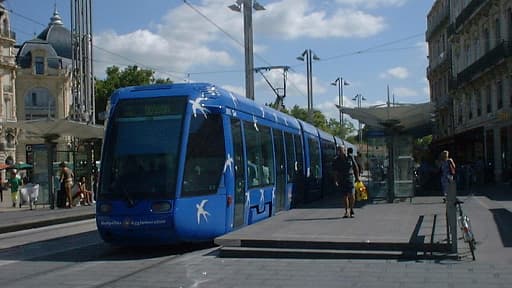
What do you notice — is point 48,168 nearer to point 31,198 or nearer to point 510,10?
point 31,198

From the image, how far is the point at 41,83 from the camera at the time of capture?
85062 mm

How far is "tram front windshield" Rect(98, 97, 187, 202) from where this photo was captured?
1245cm

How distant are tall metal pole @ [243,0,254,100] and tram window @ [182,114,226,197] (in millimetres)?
17332

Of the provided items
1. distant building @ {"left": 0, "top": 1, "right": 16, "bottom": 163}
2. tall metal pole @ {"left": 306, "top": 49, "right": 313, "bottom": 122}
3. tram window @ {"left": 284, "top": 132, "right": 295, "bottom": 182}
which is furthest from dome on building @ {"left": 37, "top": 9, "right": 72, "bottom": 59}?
tram window @ {"left": 284, "top": 132, "right": 295, "bottom": 182}

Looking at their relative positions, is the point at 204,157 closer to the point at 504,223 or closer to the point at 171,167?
the point at 171,167

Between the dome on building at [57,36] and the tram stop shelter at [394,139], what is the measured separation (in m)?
73.0

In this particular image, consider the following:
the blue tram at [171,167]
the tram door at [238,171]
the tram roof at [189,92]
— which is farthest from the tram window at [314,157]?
the tram roof at [189,92]

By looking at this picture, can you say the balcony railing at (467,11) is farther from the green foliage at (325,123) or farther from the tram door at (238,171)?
the green foliage at (325,123)

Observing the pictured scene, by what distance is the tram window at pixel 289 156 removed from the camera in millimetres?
19422

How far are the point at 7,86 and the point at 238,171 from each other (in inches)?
2683

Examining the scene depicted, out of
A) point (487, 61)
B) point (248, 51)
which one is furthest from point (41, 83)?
point (487, 61)

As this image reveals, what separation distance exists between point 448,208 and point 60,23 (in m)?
90.1

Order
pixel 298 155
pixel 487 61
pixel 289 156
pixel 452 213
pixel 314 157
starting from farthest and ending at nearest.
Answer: pixel 487 61 < pixel 314 157 < pixel 298 155 < pixel 289 156 < pixel 452 213

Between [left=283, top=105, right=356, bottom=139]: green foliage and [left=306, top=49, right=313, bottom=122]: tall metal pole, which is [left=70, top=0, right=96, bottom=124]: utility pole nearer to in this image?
[left=306, top=49, right=313, bottom=122]: tall metal pole
